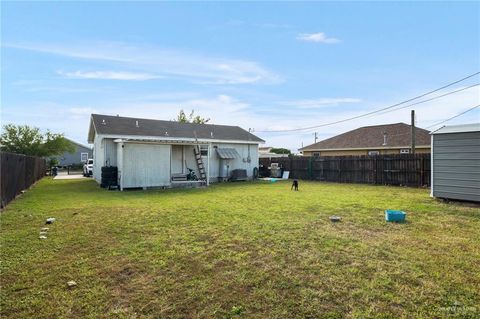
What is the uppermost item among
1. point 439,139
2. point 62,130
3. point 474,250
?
point 62,130

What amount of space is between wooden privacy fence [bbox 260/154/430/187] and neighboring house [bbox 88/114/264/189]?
3.49m

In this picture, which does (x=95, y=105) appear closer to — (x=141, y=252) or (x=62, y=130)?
(x=62, y=130)

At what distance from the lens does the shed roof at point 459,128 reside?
9.14 metres

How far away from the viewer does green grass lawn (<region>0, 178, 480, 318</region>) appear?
3.02 metres

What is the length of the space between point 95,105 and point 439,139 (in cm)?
2339

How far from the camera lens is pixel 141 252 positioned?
4637 millimetres

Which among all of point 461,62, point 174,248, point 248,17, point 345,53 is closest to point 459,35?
point 461,62

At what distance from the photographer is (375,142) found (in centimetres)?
2678

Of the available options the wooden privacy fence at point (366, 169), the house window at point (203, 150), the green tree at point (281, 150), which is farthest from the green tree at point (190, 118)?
the house window at point (203, 150)

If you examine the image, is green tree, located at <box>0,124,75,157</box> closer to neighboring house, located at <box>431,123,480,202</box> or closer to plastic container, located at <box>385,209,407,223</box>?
plastic container, located at <box>385,209,407,223</box>

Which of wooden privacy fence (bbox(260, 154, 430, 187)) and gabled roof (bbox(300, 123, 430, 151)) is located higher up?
gabled roof (bbox(300, 123, 430, 151))

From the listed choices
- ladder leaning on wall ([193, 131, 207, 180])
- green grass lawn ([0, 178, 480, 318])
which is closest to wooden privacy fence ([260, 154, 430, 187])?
ladder leaning on wall ([193, 131, 207, 180])

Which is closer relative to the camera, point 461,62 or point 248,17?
point 248,17

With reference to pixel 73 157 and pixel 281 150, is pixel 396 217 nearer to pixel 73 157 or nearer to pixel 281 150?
pixel 73 157
